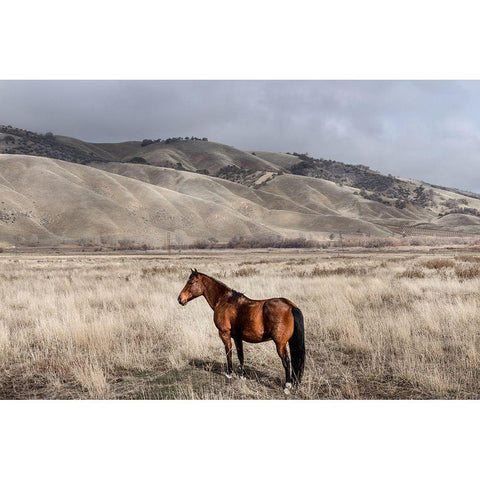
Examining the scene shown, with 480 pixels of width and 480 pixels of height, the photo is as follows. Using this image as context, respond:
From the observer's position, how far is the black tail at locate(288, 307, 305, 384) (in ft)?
16.6

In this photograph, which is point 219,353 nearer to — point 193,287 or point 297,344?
point 193,287

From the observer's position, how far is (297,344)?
206 inches

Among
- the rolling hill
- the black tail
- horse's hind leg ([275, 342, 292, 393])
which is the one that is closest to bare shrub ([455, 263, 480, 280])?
the black tail

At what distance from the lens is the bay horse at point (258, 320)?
16.3 feet

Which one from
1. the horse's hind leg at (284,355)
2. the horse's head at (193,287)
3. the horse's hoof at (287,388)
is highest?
the horse's head at (193,287)

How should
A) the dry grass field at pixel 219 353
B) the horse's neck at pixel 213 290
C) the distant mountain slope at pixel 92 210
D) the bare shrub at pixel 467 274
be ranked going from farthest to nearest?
the distant mountain slope at pixel 92 210 < the bare shrub at pixel 467 274 < the dry grass field at pixel 219 353 < the horse's neck at pixel 213 290

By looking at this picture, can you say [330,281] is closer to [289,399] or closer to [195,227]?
[289,399]

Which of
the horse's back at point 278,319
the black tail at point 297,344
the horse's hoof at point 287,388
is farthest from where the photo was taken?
the horse's hoof at point 287,388

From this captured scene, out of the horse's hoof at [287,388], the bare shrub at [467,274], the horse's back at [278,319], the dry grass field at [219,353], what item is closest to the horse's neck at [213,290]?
the horse's back at [278,319]

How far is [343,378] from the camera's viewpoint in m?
6.52

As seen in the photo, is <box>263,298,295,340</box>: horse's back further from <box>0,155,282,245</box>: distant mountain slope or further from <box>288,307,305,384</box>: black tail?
<box>0,155,282,245</box>: distant mountain slope

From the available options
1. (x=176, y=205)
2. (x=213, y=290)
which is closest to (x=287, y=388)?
(x=213, y=290)

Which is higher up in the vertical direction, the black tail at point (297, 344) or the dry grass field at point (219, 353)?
the black tail at point (297, 344)

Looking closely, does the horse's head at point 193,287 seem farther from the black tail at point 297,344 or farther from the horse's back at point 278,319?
the black tail at point 297,344
